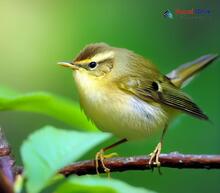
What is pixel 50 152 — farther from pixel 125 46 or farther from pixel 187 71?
pixel 125 46

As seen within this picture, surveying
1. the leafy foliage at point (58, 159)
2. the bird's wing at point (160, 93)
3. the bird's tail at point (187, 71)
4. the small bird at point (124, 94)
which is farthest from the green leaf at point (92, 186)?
the bird's tail at point (187, 71)

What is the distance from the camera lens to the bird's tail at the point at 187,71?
13.2 ft

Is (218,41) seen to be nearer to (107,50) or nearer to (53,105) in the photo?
(107,50)

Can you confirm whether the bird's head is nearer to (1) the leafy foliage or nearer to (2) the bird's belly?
(2) the bird's belly

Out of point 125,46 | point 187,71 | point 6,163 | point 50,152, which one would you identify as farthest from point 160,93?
point 50,152

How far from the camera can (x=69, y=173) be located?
1.54m

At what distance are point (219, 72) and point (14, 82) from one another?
181 centimetres

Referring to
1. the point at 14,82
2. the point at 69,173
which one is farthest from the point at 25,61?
the point at 69,173

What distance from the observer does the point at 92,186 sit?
3.06 feet

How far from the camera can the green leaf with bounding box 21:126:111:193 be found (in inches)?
37.4

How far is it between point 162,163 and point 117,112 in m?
1.44

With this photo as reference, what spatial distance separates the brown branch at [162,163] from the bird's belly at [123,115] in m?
1.26

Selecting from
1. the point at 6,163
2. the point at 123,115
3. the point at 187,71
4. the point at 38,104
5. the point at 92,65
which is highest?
the point at 38,104

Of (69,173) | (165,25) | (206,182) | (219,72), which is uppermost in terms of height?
(69,173)
